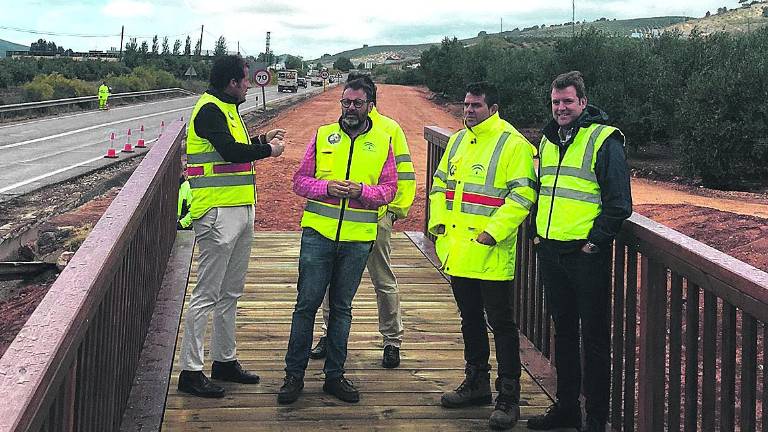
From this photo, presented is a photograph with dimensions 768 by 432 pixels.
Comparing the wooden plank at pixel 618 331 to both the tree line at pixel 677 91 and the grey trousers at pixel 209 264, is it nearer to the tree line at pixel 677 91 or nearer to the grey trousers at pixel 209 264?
the grey trousers at pixel 209 264

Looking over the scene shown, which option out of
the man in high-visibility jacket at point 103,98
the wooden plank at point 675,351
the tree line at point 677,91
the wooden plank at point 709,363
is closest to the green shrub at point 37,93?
the man in high-visibility jacket at point 103,98

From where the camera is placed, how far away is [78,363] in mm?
2670

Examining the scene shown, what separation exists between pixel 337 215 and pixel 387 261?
2.81ft

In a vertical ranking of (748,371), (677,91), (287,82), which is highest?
(287,82)

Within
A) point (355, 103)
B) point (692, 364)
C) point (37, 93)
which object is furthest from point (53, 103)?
point (692, 364)

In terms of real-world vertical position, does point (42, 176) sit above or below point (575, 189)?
below

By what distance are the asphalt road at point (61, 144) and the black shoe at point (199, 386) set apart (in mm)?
13058

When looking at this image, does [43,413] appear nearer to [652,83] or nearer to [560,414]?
[560,414]

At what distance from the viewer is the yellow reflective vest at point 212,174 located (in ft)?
14.3

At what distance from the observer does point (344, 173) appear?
4.42 m

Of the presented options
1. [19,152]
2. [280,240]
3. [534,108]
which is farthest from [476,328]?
[534,108]

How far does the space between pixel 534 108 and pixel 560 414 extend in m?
32.3

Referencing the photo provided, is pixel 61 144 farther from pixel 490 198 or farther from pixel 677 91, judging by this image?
pixel 490 198

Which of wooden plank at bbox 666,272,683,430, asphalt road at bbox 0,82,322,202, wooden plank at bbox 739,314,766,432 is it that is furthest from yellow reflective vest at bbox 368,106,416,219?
asphalt road at bbox 0,82,322,202
